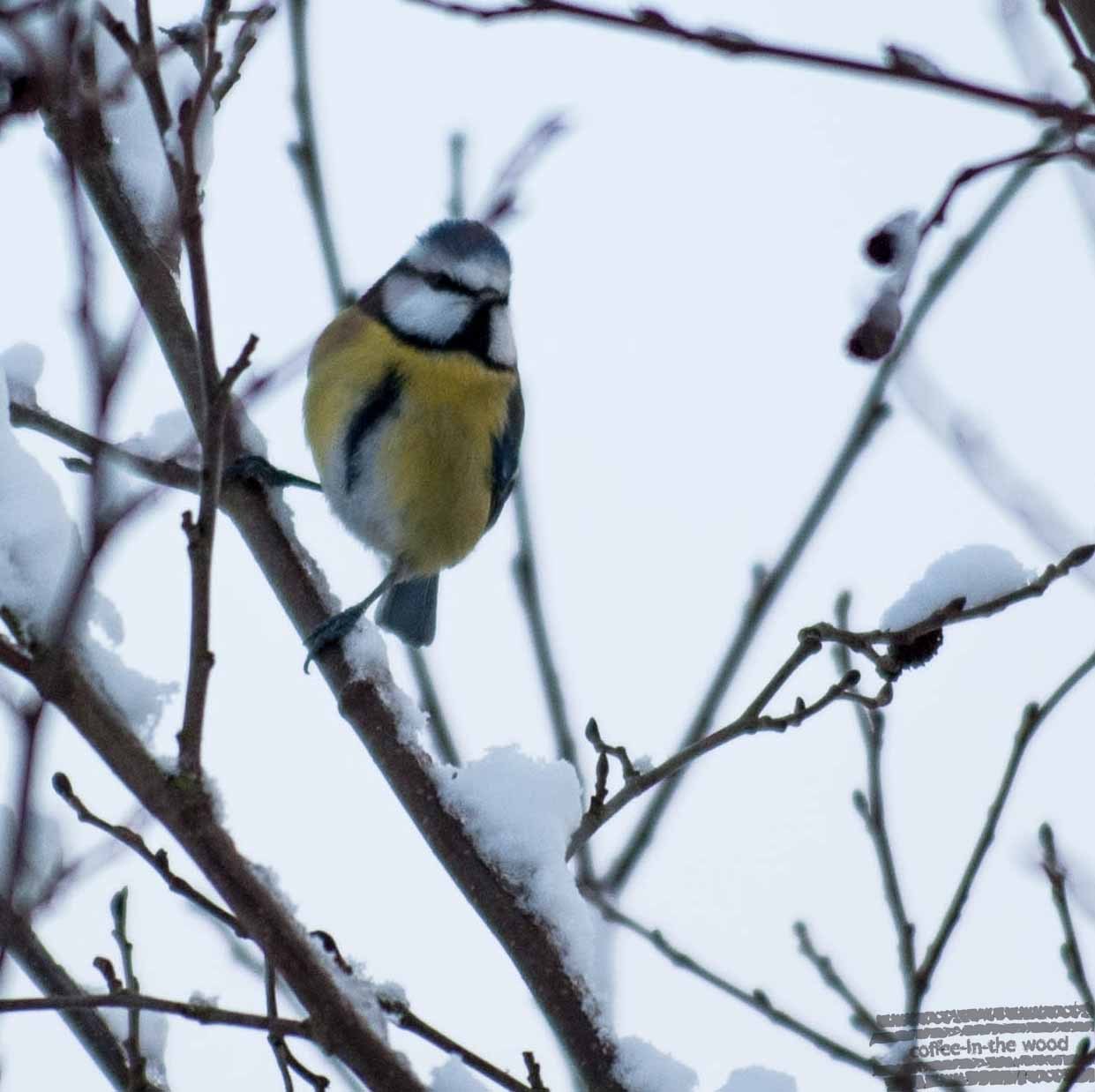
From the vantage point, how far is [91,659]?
1.38 meters

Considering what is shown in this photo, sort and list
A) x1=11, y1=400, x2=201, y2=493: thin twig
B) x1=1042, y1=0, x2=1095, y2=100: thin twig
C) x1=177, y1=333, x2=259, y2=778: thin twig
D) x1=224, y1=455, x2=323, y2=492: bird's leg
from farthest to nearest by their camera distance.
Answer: x1=224, y1=455, x2=323, y2=492: bird's leg < x1=11, y1=400, x2=201, y2=493: thin twig < x1=177, y1=333, x2=259, y2=778: thin twig < x1=1042, y1=0, x2=1095, y2=100: thin twig

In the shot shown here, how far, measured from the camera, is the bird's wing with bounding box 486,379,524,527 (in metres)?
3.24

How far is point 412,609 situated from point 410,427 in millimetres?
570

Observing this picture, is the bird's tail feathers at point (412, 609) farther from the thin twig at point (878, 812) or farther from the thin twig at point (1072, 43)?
the thin twig at point (1072, 43)

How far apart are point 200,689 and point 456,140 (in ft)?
5.81

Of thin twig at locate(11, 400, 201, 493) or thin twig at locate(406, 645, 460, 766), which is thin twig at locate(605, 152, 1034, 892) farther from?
thin twig at locate(11, 400, 201, 493)

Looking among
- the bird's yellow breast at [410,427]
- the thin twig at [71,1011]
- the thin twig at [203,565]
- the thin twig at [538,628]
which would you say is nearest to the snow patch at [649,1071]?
the thin twig at [71,1011]

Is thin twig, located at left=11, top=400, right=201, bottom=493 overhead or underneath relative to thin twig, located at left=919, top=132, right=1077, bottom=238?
overhead

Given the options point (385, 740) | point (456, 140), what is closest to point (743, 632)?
point (385, 740)

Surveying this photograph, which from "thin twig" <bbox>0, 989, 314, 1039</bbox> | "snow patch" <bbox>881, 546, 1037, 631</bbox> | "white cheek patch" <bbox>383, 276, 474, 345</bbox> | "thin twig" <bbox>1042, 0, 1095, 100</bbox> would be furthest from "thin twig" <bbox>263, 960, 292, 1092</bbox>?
"white cheek patch" <bbox>383, 276, 474, 345</bbox>

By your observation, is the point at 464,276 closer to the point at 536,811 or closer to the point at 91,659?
the point at 536,811

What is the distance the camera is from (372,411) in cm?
307

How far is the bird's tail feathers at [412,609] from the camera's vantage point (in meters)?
3.39

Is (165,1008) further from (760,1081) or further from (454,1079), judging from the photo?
(760,1081)
